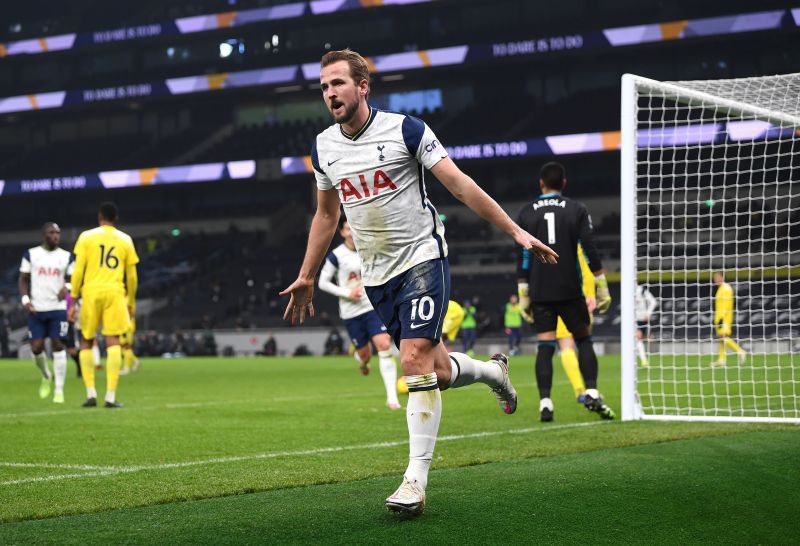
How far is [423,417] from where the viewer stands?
4934 millimetres

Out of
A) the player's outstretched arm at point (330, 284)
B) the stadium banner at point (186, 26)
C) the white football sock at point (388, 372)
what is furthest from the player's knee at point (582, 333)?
the stadium banner at point (186, 26)

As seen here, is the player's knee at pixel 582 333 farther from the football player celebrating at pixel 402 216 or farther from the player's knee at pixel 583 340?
the football player celebrating at pixel 402 216

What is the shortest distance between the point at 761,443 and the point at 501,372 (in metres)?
2.34

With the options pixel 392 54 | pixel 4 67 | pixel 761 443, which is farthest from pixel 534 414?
pixel 4 67

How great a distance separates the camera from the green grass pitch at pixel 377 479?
439 cm

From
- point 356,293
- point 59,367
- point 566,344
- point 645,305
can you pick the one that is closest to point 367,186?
point 566,344

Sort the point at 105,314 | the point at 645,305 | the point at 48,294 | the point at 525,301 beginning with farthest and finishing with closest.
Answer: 1. the point at 645,305
2. the point at 48,294
3. the point at 105,314
4. the point at 525,301

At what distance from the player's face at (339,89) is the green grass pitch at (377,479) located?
185 centimetres

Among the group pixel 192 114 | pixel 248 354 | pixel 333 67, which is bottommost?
pixel 248 354

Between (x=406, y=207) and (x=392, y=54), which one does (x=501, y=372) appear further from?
(x=392, y=54)

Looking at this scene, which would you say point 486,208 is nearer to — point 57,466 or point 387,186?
point 387,186

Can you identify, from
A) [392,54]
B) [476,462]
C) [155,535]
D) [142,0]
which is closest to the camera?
[155,535]

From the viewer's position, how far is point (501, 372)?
6039 millimetres

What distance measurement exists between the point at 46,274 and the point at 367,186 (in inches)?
376
